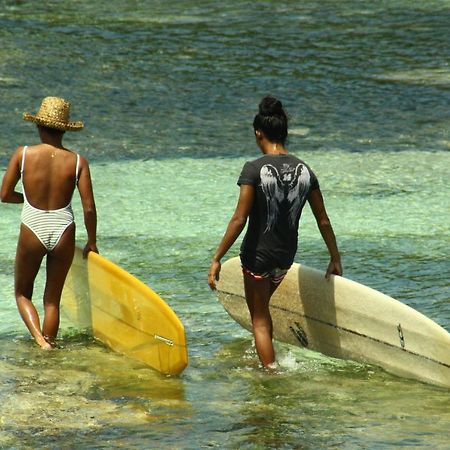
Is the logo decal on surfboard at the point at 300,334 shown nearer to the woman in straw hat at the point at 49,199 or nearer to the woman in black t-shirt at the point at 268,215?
the woman in black t-shirt at the point at 268,215

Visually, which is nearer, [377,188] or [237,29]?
[377,188]

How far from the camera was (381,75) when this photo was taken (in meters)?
16.4

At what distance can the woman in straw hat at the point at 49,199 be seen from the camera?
7.34 m

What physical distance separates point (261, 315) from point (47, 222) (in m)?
1.39

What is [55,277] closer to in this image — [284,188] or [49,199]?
[49,199]

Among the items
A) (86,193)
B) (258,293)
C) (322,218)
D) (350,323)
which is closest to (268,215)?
(322,218)

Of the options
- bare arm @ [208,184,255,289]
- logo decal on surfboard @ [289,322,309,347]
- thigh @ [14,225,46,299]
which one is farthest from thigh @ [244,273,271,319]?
thigh @ [14,225,46,299]

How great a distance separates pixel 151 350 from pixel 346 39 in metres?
11.6

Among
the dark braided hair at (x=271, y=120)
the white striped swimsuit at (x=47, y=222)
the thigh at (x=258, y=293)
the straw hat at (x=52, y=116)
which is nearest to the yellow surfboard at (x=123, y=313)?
the white striped swimsuit at (x=47, y=222)

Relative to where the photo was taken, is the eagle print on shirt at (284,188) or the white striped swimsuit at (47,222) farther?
the white striped swimsuit at (47,222)

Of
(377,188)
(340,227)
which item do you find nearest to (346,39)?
(377,188)

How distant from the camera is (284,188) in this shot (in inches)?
271

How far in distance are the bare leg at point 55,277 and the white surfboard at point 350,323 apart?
1015 millimetres

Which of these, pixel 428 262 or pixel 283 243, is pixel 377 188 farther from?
pixel 283 243
